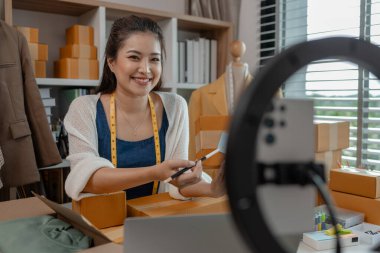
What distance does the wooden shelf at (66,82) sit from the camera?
85.9 inches

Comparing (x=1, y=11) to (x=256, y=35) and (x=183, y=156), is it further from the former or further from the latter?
(x=256, y=35)

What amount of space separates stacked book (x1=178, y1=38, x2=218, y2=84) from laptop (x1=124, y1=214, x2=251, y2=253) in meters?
2.40

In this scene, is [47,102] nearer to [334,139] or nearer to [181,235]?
[334,139]

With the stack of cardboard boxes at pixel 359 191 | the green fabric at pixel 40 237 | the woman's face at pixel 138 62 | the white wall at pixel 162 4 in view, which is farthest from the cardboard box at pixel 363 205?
the white wall at pixel 162 4

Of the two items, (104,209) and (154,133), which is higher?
(154,133)

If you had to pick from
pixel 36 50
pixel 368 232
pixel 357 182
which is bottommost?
pixel 368 232

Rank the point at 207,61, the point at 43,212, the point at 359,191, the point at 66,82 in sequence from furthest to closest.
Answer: the point at 207,61 < the point at 66,82 < the point at 359,191 < the point at 43,212

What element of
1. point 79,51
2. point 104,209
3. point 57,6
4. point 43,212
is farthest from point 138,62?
point 57,6

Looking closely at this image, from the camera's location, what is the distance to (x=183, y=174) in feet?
3.94

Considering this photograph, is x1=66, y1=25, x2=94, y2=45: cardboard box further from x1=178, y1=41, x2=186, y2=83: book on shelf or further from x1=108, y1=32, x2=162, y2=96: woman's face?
x1=108, y1=32, x2=162, y2=96: woman's face

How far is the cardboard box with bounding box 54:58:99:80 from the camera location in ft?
7.47

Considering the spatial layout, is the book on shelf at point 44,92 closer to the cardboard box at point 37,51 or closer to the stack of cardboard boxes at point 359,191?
the cardboard box at point 37,51

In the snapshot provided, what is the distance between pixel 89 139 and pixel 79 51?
1088mm

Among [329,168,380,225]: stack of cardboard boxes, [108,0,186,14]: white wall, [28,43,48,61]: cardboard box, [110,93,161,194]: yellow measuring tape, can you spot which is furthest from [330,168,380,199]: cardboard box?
[108,0,186,14]: white wall
